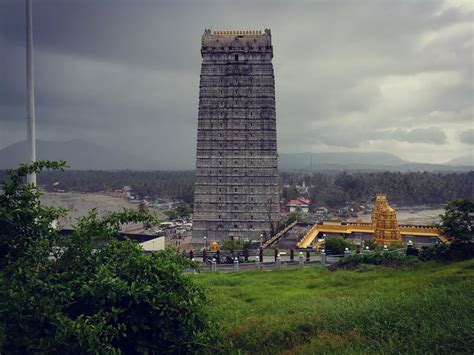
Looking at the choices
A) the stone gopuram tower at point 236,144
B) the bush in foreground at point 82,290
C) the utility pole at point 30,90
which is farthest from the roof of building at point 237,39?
the bush in foreground at point 82,290

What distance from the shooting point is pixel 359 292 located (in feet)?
61.8

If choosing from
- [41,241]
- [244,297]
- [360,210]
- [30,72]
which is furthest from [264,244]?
[360,210]

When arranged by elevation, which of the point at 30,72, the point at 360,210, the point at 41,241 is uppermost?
the point at 30,72

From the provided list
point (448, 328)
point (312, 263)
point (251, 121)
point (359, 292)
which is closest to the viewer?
point (448, 328)

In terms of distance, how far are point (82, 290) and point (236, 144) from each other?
41.8 metres

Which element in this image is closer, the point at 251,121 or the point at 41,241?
the point at 41,241

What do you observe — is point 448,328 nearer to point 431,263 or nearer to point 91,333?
point 91,333

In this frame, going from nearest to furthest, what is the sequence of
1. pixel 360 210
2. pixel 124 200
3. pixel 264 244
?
1. pixel 264 244
2. pixel 360 210
3. pixel 124 200

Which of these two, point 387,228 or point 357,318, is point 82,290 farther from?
point 387,228

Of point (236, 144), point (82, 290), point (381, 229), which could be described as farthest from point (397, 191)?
point (82, 290)

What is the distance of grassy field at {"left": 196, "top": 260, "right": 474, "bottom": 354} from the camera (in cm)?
1210

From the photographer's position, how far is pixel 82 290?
30.5ft

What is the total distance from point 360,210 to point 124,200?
74.0 m

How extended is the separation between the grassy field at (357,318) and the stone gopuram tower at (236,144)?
97.1 feet
